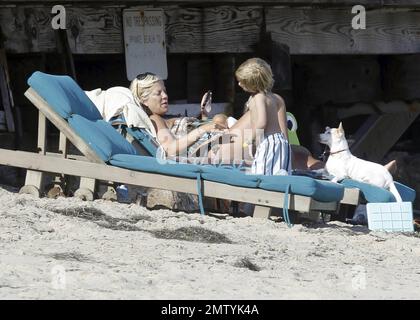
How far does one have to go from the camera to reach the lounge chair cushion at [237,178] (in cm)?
841

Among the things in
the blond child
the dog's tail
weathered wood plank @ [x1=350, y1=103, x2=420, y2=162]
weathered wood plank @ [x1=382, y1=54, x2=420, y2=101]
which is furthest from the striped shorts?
weathered wood plank @ [x1=382, y1=54, x2=420, y2=101]

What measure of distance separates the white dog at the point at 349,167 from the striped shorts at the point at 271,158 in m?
0.63

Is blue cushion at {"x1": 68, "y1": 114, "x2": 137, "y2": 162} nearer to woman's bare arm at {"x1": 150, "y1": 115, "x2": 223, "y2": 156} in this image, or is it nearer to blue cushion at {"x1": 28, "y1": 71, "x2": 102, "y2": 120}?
blue cushion at {"x1": 28, "y1": 71, "x2": 102, "y2": 120}

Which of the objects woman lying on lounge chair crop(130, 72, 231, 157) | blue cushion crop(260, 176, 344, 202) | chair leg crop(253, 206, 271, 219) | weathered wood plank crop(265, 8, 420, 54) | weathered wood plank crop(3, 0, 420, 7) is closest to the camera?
blue cushion crop(260, 176, 344, 202)

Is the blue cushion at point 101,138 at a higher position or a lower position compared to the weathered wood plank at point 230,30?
lower

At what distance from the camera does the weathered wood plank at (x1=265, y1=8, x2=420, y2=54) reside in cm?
1217

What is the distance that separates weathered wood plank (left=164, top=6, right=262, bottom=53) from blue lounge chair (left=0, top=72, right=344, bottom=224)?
7.64 ft

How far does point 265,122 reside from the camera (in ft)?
29.7

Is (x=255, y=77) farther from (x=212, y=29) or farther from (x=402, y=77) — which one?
(x=402, y=77)

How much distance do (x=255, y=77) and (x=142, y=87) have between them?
1194 millimetres

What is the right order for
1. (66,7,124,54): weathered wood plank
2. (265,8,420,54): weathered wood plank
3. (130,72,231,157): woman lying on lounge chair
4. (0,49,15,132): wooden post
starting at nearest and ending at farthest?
(130,72,231,157): woman lying on lounge chair
(0,49,15,132): wooden post
(66,7,124,54): weathered wood plank
(265,8,420,54): weathered wood plank

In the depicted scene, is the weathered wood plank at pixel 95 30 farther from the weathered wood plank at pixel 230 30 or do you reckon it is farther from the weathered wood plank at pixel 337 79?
the weathered wood plank at pixel 337 79

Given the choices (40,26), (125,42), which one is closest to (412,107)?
(125,42)

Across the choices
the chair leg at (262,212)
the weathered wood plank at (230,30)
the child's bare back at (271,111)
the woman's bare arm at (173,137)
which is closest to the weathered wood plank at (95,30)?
the weathered wood plank at (230,30)
